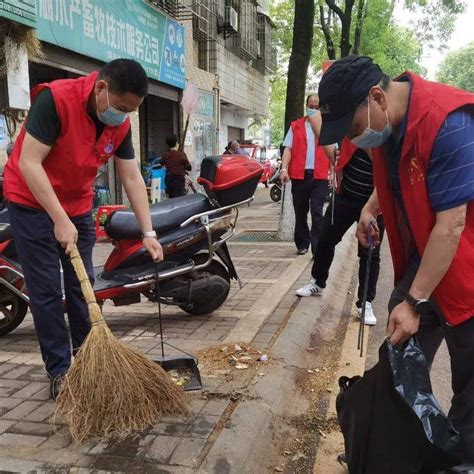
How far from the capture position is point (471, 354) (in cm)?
191

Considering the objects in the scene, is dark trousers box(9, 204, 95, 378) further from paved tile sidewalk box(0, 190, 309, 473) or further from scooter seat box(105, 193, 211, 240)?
scooter seat box(105, 193, 211, 240)

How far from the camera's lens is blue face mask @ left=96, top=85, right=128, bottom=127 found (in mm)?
2602

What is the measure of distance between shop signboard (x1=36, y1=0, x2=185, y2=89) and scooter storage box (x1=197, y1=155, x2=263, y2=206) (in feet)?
16.4

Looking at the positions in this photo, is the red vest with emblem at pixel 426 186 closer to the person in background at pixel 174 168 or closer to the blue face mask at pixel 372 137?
the blue face mask at pixel 372 137

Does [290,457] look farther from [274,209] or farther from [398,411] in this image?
[274,209]

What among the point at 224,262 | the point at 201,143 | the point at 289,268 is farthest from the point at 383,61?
the point at 224,262

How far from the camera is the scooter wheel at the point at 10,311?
3.98 meters

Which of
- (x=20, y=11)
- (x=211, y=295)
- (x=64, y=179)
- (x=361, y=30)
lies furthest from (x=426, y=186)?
(x=361, y=30)

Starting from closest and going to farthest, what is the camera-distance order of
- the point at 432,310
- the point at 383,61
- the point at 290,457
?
the point at 432,310 < the point at 290,457 < the point at 383,61

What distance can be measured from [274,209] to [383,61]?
1469 centimetres

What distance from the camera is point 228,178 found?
4297 mm

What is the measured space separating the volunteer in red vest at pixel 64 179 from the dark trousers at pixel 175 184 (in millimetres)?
7253

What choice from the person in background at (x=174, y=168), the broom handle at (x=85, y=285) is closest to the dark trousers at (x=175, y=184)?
the person in background at (x=174, y=168)

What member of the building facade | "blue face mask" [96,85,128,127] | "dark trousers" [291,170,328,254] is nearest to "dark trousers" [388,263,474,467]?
"blue face mask" [96,85,128,127]
